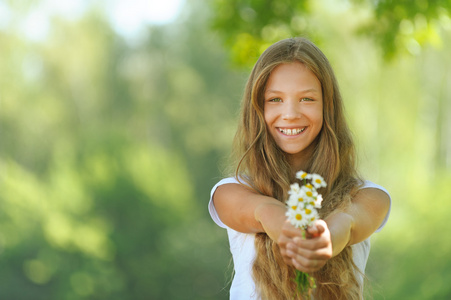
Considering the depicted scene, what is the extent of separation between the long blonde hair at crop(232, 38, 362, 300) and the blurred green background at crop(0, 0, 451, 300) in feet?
30.9

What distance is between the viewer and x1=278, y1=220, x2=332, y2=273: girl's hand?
1.95 meters

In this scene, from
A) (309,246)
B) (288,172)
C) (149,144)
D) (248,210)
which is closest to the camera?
(309,246)

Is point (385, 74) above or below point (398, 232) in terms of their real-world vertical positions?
above

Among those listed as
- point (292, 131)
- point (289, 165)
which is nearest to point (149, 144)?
point (289, 165)

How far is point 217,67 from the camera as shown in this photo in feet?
76.6

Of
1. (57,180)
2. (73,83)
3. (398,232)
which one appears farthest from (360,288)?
(73,83)

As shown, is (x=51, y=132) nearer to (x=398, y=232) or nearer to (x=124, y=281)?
(x=124, y=281)

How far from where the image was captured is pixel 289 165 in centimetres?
264

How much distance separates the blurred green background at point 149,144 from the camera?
49.8ft

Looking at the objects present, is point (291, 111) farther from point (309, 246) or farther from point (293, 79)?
point (309, 246)

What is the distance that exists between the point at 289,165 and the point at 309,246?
73 centimetres

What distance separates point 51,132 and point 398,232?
558 inches

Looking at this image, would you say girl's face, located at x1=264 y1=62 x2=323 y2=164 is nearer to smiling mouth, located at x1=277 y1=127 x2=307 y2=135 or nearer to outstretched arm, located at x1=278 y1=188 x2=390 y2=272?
smiling mouth, located at x1=277 y1=127 x2=307 y2=135

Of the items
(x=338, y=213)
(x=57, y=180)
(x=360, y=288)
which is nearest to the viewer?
(x=338, y=213)
